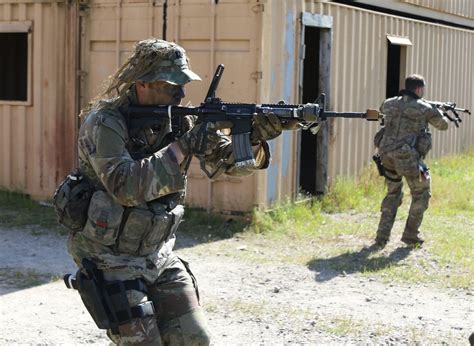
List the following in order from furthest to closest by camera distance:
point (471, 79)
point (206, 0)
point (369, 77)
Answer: point (471, 79) < point (369, 77) < point (206, 0)

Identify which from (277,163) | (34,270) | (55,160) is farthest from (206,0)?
(34,270)

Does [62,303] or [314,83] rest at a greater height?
[314,83]

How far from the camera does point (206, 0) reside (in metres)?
9.19

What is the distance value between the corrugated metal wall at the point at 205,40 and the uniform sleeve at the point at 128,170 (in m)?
5.41

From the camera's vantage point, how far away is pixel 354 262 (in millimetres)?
7770

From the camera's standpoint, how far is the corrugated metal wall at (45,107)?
10281 millimetres

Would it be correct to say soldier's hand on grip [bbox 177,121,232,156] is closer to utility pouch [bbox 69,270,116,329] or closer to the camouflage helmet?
the camouflage helmet

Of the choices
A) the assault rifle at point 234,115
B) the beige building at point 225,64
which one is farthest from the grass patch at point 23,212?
the assault rifle at point 234,115

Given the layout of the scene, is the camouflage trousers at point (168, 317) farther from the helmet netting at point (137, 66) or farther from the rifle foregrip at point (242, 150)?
the helmet netting at point (137, 66)

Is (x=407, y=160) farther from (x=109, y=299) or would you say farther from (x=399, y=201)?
(x=109, y=299)

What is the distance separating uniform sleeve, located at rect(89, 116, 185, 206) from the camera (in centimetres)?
357

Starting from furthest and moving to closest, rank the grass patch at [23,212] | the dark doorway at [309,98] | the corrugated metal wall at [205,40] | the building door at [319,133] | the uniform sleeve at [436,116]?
the dark doorway at [309,98] < the building door at [319,133] < the grass patch at [23,212] < the corrugated metal wall at [205,40] < the uniform sleeve at [436,116]

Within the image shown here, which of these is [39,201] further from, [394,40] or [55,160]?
[394,40]

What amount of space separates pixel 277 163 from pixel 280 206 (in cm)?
51
